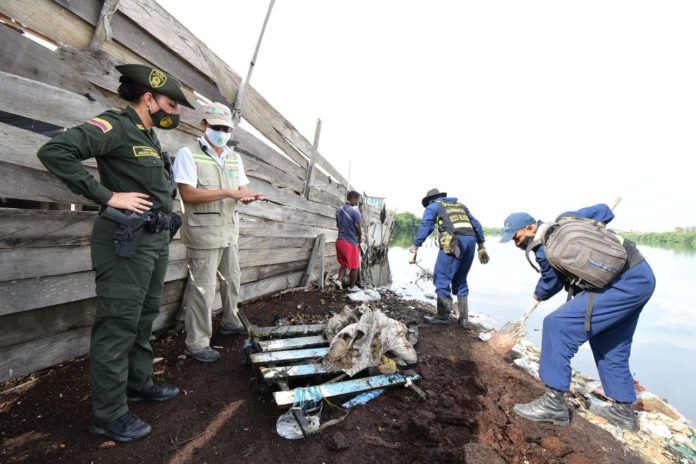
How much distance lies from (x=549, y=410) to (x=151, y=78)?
152 inches

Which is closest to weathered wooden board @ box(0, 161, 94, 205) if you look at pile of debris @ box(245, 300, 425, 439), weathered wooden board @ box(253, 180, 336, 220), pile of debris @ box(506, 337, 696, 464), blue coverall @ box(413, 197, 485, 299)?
pile of debris @ box(245, 300, 425, 439)

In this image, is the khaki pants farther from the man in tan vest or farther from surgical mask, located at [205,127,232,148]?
surgical mask, located at [205,127,232,148]

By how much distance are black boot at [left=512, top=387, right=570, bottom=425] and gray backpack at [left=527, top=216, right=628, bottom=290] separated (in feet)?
3.24

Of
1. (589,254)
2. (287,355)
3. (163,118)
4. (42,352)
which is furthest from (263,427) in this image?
(589,254)

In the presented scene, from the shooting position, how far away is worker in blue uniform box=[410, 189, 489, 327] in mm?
4805

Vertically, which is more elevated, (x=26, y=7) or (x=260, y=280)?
(x=26, y=7)

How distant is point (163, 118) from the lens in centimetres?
204

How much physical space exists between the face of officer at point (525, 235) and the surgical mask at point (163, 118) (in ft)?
10.7

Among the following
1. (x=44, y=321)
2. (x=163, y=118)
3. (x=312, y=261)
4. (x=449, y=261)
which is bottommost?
(x=44, y=321)

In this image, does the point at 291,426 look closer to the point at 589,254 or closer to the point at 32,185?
the point at 32,185

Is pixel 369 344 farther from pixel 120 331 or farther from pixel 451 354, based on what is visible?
pixel 120 331

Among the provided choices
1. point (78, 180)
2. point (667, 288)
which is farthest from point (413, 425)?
point (667, 288)

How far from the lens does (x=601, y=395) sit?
338cm

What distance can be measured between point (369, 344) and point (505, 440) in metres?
1.18
